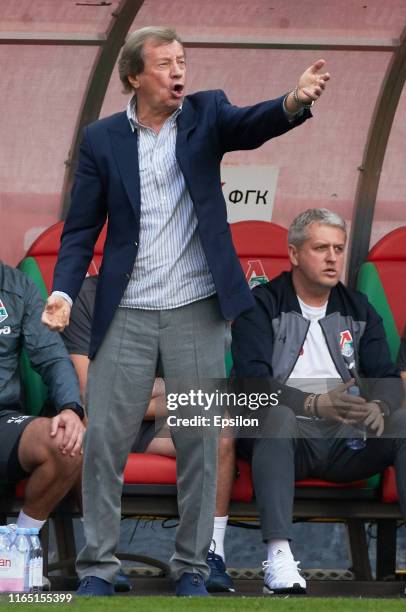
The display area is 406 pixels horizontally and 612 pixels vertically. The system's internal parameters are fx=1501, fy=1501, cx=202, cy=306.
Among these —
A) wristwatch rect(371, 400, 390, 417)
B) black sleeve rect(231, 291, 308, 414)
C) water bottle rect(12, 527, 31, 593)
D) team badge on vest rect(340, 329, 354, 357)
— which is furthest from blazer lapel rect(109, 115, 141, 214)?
team badge on vest rect(340, 329, 354, 357)

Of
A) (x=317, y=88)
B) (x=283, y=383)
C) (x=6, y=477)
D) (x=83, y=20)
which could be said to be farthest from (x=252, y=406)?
(x=83, y=20)

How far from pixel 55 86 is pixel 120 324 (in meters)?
2.59

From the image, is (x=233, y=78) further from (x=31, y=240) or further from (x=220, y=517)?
(x=220, y=517)

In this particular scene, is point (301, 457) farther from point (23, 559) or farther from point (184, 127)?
point (184, 127)

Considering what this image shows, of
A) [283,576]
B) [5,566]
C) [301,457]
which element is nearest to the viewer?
[5,566]

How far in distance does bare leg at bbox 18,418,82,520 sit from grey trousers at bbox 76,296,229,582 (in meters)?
0.78

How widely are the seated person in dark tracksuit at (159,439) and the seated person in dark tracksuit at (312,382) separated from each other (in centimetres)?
13

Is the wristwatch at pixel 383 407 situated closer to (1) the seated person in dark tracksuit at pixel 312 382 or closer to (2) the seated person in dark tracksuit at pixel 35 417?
(1) the seated person in dark tracksuit at pixel 312 382

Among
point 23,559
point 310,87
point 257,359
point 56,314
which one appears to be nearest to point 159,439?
point 257,359

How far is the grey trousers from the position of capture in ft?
14.8

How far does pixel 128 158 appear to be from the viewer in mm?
4492

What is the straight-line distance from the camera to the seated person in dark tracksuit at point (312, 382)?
5.17m

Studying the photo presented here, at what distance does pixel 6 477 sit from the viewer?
17.8ft

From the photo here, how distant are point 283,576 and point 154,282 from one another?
1.13 meters
